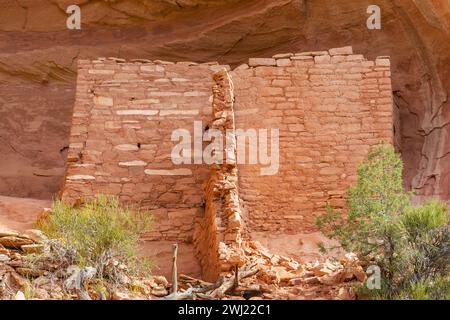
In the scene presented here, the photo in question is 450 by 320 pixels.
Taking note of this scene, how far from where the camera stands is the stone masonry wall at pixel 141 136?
927cm

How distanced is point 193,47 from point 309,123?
167 inches

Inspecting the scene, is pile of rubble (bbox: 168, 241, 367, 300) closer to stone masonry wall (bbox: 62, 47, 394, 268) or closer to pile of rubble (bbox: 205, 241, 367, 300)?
pile of rubble (bbox: 205, 241, 367, 300)

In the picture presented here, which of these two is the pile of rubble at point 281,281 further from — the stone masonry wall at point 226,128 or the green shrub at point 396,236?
the stone masonry wall at point 226,128

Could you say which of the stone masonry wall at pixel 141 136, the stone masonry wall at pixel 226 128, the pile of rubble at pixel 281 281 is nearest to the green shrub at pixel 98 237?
the pile of rubble at pixel 281 281

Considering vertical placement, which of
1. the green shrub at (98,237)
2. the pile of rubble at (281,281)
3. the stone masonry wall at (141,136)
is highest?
the stone masonry wall at (141,136)

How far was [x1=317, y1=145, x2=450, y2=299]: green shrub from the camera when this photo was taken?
252 inches

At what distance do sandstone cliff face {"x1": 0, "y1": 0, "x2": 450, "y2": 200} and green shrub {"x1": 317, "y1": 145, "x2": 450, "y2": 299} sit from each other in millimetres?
3591

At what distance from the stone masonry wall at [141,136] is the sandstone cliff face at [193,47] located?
2552 mm

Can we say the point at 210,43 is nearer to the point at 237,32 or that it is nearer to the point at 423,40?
the point at 237,32

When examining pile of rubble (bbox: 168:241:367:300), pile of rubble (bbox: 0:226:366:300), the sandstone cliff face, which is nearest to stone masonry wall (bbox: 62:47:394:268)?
pile of rubble (bbox: 168:241:367:300)

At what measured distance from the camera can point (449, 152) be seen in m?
10.6

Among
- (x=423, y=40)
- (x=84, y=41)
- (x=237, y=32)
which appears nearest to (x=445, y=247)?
(x=423, y=40)

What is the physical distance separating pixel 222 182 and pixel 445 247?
251 centimetres

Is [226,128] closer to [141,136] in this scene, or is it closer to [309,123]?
[309,123]
